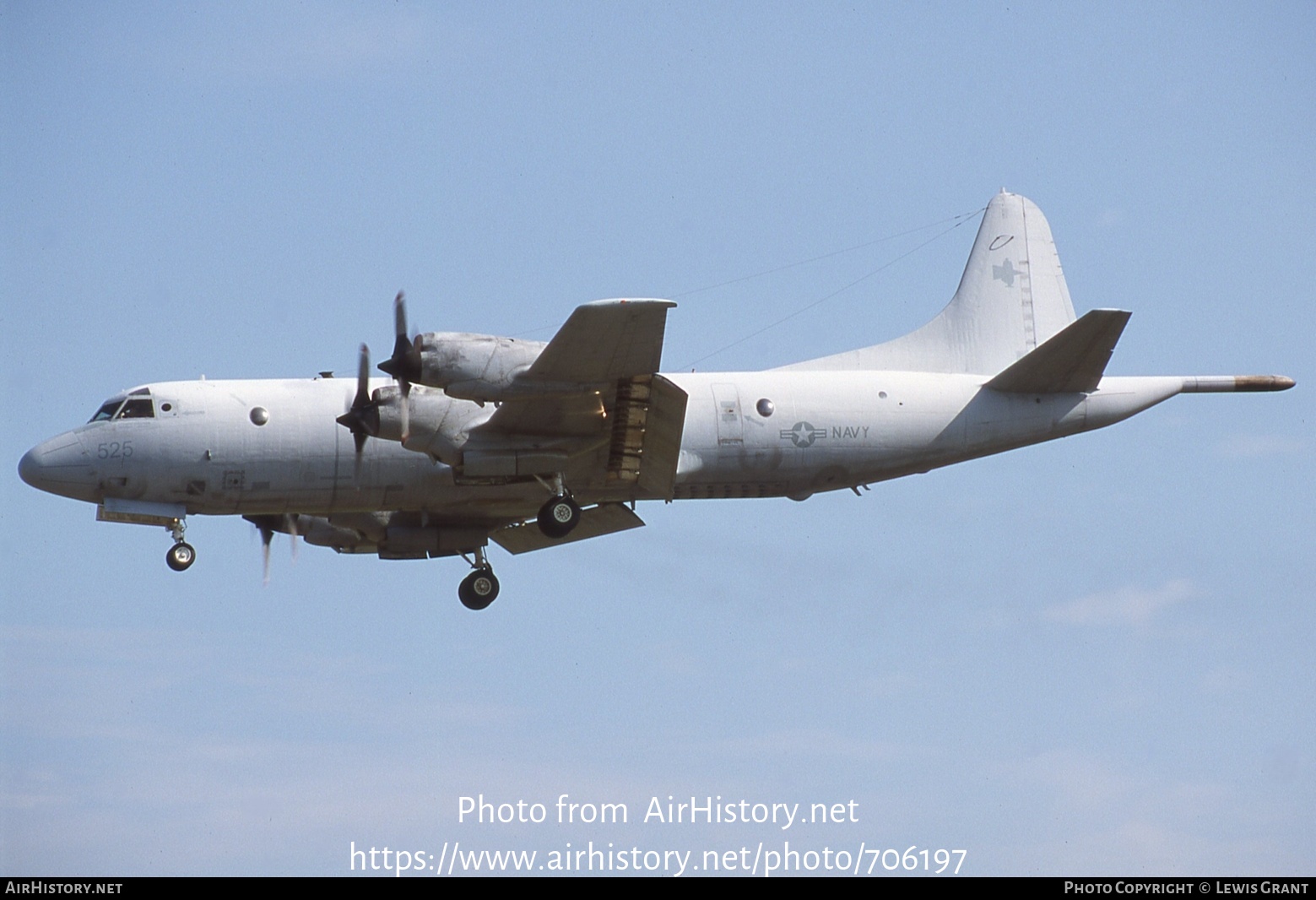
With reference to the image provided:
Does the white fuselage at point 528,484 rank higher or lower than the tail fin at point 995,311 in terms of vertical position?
lower

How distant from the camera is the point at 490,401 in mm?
22094

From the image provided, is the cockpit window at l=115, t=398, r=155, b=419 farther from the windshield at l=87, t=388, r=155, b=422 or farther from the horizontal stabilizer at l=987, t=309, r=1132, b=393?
the horizontal stabilizer at l=987, t=309, r=1132, b=393

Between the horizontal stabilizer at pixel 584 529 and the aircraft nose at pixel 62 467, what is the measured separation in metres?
6.96

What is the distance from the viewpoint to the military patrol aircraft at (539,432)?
22.6 meters

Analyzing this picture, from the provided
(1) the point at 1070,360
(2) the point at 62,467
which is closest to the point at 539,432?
(2) the point at 62,467

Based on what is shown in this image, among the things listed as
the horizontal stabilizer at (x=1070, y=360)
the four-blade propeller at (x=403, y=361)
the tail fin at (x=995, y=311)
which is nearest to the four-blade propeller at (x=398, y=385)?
the four-blade propeller at (x=403, y=361)

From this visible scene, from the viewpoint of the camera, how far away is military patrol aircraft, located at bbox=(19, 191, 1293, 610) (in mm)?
22625

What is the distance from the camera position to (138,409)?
24.3 metres

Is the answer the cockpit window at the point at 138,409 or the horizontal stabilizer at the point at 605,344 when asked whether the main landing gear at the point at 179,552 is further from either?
the horizontal stabilizer at the point at 605,344

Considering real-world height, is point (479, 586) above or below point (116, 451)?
below

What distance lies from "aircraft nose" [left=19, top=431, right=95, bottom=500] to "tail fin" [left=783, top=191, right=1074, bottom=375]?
11116mm

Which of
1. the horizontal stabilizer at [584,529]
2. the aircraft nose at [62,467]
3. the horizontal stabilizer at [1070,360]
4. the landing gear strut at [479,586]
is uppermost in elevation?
the horizontal stabilizer at [1070,360]

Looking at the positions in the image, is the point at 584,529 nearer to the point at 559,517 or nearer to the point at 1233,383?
the point at 559,517

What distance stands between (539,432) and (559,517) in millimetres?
1307
